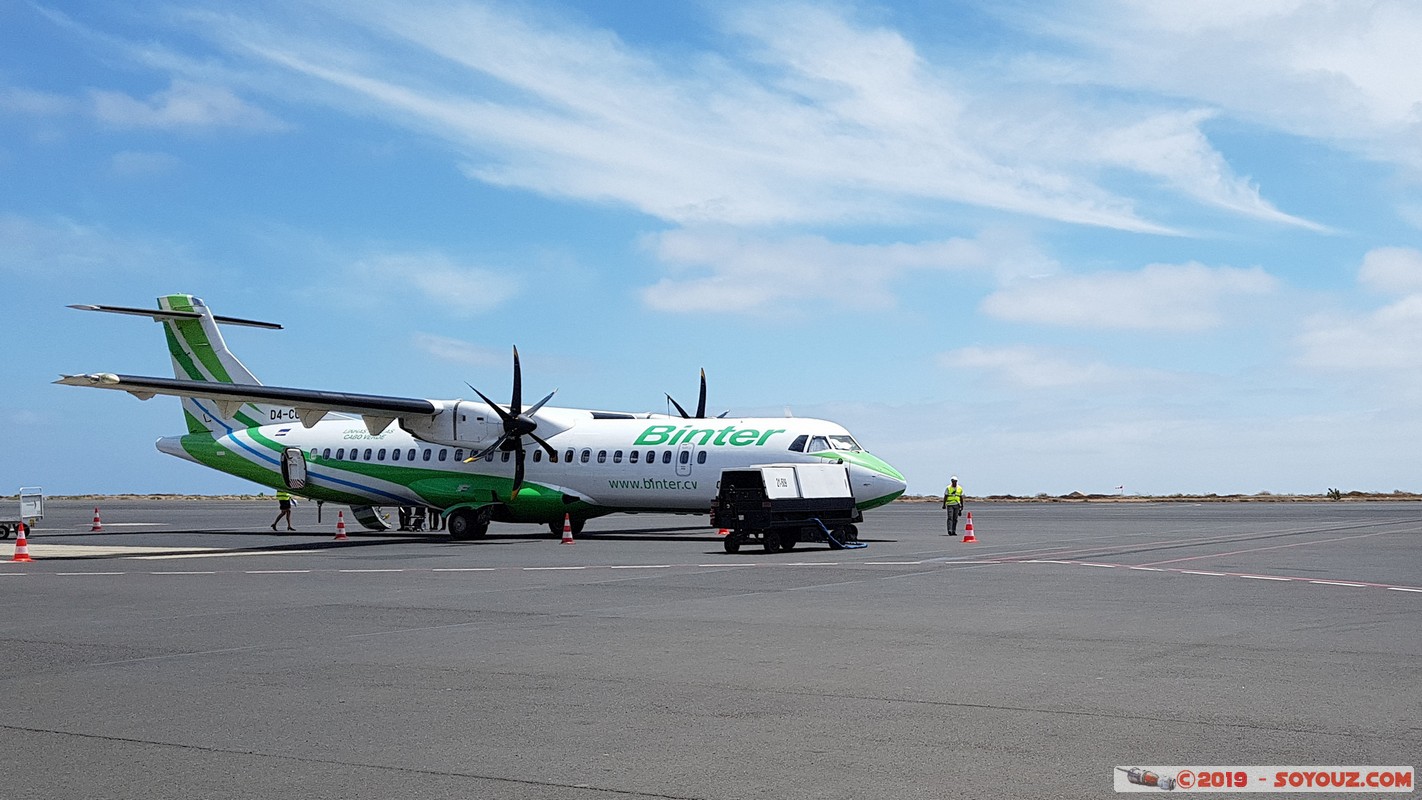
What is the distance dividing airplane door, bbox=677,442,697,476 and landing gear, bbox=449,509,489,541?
5981mm

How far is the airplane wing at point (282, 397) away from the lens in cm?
2938

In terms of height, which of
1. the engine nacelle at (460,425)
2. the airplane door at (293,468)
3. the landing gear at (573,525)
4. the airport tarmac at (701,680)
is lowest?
the airport tarmac at (701,680)

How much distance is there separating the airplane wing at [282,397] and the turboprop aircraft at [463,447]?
41 mm

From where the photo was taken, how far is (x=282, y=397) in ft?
103

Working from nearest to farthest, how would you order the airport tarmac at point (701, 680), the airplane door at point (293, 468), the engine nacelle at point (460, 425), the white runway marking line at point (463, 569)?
the airport tarmac at point (701, 680) → the white runway marking line at point (463, 569) → the engine nacelle at point (460, 425) → the airplane door at point (293, 468)

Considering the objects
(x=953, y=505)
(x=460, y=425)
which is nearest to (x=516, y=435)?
(x=460, y=425)

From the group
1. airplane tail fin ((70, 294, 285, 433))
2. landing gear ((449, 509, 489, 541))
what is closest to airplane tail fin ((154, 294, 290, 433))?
airplane tail fin ((70, 294, 285, 433))

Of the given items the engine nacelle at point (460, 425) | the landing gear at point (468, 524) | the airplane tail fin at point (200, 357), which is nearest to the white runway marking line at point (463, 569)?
the landing gear at point (468, 524)

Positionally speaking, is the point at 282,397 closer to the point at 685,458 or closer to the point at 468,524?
Answer: the point at 468,524

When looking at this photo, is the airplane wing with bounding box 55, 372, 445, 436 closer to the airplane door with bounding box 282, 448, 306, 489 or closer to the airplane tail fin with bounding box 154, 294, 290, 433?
the airplane door with bounding box 282, 448, 306, 489

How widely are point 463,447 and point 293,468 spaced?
594 cm

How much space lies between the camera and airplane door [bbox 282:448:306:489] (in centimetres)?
3731

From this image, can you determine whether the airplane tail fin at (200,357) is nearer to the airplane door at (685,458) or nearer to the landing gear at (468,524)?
the landing gear at (468,524)

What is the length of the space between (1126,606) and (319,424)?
97.7 feet
